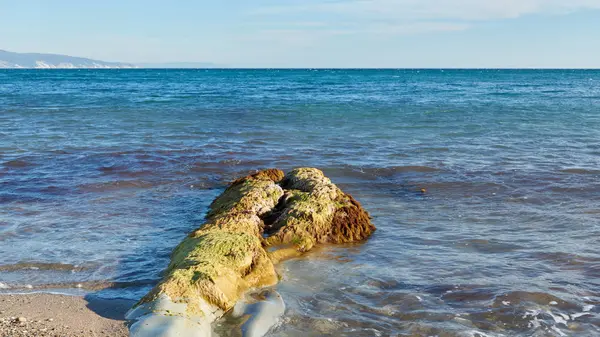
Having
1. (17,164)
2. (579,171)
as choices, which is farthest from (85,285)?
(579,171)

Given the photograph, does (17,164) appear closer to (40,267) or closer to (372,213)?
(40,267)

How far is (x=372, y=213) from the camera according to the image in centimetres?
1037

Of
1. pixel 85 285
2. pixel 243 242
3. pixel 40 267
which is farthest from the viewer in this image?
pixel 40 267

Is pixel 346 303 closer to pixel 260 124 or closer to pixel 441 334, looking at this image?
pixel 441 334

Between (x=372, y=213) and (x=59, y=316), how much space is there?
608 centimetres

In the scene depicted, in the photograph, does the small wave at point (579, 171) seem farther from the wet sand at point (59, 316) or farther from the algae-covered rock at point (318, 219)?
the wet sand at point (59, 316)

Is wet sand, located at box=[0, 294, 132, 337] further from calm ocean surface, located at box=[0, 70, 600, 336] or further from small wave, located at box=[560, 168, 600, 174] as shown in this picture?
small wave, located at box=[560, 168, 600, 174]

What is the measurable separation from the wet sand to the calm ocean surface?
38 centimetres

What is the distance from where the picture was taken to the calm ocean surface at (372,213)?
636 cm

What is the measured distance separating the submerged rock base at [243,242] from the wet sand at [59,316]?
0.27m

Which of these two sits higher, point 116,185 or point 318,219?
point 318,219

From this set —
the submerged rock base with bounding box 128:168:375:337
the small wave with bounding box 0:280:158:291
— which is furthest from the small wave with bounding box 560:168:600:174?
the small wave with bounding box 0:280:158:291

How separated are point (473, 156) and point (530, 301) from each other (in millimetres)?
10053

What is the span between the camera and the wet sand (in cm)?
530
